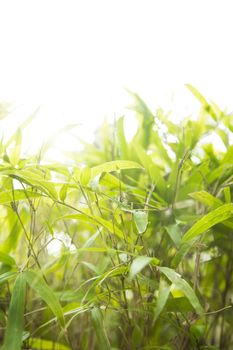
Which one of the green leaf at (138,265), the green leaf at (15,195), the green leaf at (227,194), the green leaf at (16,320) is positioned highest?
the green leaf at (15,195)

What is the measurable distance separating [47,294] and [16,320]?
1.9 inches

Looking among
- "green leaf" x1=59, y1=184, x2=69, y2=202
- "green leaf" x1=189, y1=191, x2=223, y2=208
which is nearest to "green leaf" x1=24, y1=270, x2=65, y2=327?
"green leaf" x1=59, y1=184, x2=69, y2=202

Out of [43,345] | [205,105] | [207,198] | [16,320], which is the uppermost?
[205,105]

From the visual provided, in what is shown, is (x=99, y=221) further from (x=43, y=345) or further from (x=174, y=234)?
(x=43, y=345)

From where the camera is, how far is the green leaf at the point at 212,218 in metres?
0.57

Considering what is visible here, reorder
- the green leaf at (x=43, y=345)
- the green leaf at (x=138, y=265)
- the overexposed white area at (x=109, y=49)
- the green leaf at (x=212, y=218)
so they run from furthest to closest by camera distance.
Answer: the overexposed white area at (x=109, y=49) < the green leaf at (x=43, y=345) < the green leaf at (x=212, y=218) < the green leaf at (x=138, y=265)

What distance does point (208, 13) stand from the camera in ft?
4.80

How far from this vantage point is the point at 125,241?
1.93 ft

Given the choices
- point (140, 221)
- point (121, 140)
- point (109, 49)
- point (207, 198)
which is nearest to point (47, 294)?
point (140, 221)

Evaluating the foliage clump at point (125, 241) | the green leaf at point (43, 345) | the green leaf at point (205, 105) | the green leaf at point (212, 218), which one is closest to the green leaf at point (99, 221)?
the foliage clump at point (125, 241)

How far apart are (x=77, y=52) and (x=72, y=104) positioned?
31 cm

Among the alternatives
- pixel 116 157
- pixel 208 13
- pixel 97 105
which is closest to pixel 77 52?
pixel 97 105

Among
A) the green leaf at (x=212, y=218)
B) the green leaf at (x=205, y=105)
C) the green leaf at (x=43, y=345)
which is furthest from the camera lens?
the green leaf at (x=205, y=105)

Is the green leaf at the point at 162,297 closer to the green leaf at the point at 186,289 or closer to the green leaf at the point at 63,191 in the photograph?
the green leaf at the point at 186,289
